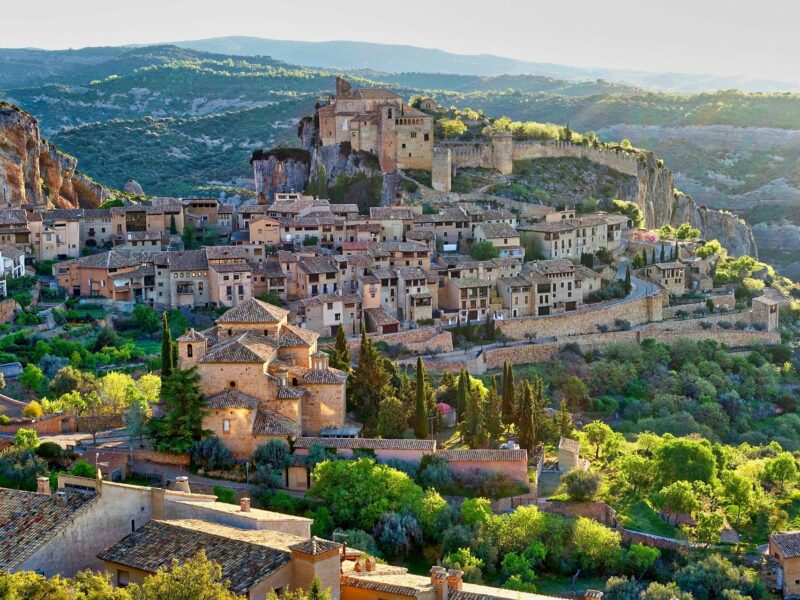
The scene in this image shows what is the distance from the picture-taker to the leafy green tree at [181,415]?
29016 mm

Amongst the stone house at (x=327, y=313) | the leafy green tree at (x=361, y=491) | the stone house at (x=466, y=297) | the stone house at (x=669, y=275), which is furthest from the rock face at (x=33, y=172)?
the leafy green tree at (x=361, y=491)

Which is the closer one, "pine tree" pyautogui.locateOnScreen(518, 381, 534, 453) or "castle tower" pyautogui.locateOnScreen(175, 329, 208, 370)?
"castle tower" pyautogui.locateOnScreen(175, 329, 208, 370)

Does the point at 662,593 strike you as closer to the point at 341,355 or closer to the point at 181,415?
the point at 181,415

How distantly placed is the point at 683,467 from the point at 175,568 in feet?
58.9

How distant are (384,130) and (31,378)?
1024 inches

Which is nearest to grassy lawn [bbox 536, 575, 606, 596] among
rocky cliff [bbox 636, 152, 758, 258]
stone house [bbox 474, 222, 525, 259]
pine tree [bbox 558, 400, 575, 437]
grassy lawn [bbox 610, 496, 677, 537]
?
grassy lawn [bbox 610, 496, 677, 537]

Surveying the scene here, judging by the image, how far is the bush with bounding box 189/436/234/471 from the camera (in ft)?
94.7

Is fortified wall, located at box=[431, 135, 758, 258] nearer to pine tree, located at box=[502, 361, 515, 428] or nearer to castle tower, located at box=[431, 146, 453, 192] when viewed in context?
castle tower, located at box=[431, 146, 453, 192]

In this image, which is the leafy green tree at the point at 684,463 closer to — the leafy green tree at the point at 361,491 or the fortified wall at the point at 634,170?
the leafy green tree at the point at 361,491

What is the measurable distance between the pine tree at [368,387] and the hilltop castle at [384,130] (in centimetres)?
2497

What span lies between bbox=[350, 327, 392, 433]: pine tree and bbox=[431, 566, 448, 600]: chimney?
12.4 metres

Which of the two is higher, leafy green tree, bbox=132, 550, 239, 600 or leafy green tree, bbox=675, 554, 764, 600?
leafy green tree, bbox=132, 550, 239, 600

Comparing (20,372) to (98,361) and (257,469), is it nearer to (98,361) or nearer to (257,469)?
(98,361)

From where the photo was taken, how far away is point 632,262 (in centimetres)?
5400
